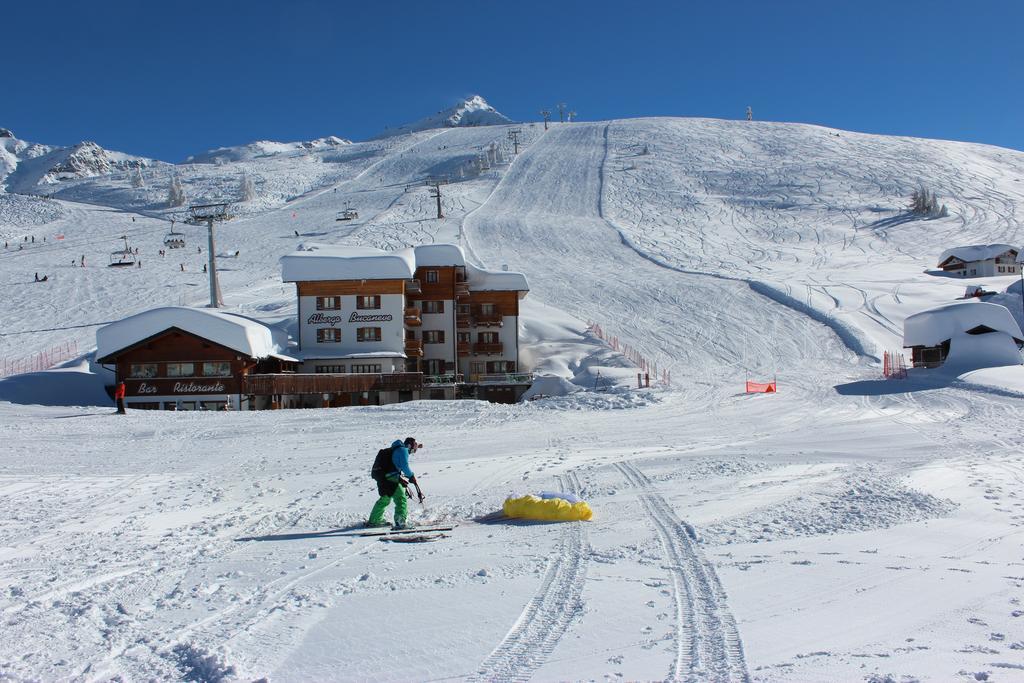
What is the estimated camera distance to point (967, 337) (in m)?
38.4

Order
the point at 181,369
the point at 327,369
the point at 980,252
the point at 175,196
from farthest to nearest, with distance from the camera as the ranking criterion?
the point at 175,196 → the point at 980,252 → the point at 327,369 → the point at 181,369

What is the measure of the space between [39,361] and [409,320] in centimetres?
1893

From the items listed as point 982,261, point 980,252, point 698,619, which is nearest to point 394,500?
point 698,619

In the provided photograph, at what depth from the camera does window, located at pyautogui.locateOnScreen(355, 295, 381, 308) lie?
42469 mm

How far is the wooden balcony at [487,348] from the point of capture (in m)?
46.2

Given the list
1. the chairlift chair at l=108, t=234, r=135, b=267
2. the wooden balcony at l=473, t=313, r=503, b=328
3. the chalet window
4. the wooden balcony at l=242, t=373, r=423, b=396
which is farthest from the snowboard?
the chairlift chair at l=108, t=234, r=135, b=267

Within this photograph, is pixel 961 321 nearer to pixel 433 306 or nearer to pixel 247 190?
pixel 433 306

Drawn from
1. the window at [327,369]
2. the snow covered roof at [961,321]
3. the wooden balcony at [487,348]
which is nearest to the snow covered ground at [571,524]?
the wooden balcony at [487,348]

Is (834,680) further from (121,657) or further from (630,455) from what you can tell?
(630,455)

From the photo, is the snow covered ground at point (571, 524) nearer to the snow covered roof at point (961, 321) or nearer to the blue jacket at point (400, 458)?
the blue jacket at point (400, 458)

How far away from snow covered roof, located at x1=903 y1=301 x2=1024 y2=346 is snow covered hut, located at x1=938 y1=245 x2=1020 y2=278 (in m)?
31.9

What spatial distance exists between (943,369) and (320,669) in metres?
37.6

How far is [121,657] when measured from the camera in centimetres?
643

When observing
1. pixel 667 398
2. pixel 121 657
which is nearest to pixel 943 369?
pixel 667 398
